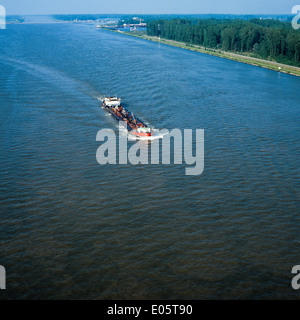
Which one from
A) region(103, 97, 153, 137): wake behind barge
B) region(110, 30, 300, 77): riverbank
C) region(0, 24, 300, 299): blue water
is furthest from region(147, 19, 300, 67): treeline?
region(103, 97, 153, 137): wake behind barge

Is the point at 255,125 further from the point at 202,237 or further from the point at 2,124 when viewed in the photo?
the point at 2,124

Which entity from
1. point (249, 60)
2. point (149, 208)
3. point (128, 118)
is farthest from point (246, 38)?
point (149, 208)

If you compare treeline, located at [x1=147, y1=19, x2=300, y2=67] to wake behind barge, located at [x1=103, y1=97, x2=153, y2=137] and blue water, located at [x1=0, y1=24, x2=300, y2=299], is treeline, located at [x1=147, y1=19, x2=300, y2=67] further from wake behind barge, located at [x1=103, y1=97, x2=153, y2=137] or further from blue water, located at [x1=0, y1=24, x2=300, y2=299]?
wake behind barge, located at [x1=103, y1=97, x2=153, y2=137]

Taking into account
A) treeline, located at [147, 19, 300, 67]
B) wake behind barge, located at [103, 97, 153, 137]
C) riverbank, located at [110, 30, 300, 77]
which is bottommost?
wake behind barge, located at [103, 97, 153, 137]

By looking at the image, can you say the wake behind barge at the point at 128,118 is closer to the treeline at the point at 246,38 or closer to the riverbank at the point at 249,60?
the riverbank at the point at 249,60

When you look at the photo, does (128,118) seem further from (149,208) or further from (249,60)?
A: (249,60)

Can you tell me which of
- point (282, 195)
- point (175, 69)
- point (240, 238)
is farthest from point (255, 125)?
point (175, 69)

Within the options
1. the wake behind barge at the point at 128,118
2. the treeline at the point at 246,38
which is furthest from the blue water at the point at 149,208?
the treeline at the point at 246,38
